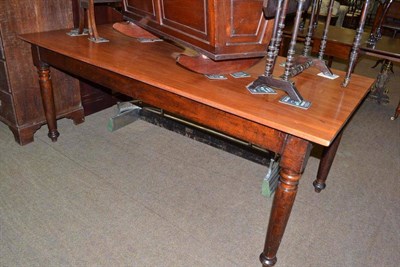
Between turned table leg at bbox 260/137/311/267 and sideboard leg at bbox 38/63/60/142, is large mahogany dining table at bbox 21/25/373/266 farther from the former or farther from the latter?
sideboard leg at bbox 38/63/60/142

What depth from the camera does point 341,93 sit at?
1.54m

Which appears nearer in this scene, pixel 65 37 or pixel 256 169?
pixel 65 37

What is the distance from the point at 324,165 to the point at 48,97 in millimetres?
1946

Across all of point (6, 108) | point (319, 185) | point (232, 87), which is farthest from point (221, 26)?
point (6, 108)

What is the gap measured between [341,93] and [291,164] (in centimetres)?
48

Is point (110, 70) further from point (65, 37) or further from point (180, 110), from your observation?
point (65, 37)

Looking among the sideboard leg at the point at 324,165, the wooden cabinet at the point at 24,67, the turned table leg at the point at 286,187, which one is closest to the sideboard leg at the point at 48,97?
the wooden cabinet at the point at 24,67

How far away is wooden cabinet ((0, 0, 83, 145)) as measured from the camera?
2.24 m

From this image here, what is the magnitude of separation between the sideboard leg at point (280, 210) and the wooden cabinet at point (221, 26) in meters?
0.59

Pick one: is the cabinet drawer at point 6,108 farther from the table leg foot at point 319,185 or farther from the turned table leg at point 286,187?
the table leg foot at point 319,185

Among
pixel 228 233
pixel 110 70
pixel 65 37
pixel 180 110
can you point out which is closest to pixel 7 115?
pixel 65 37

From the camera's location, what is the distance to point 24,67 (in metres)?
2.39

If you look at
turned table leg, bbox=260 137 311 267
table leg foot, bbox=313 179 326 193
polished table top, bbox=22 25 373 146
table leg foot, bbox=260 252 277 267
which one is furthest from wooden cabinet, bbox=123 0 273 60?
table leg foot, bbox=313 179 326 193

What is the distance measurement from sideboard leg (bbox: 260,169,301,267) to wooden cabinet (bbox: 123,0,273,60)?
1.92 feet
